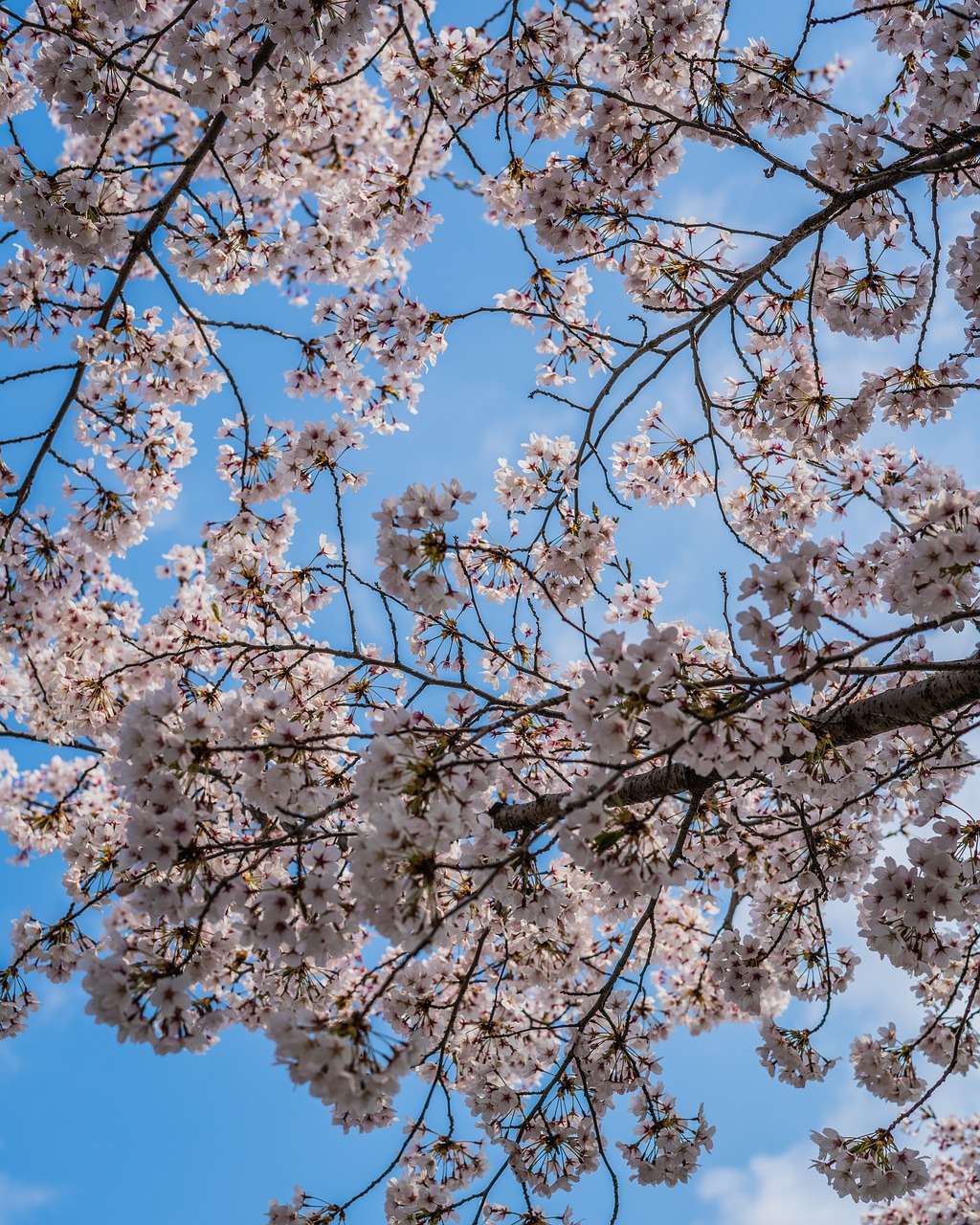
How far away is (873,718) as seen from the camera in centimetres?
344

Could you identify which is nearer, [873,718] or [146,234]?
[873,718]

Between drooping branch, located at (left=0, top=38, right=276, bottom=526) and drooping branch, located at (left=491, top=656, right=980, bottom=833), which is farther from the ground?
drooping branch, located at (left=0, top=38, right=276, bottom=526)

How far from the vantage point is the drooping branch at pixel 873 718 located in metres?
3.20

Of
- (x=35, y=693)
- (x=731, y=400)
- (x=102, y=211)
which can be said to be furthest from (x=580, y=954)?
(x=102, y=211)

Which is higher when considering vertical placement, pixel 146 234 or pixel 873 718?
pixel 146 234

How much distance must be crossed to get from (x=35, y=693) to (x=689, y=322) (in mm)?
6904

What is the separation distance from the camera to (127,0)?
4.48 m

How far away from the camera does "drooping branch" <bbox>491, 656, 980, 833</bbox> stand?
126 inches

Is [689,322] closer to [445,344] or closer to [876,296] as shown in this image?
[876,296]

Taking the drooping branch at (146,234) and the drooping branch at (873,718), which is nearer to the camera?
the drooping branch at (873,718)

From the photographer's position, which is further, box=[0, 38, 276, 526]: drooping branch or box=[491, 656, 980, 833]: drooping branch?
box=[0, 38, 276, 526]: drooping branch

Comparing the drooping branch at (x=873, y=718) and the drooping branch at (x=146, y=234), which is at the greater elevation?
the drooping branch at (x=146, y=234)

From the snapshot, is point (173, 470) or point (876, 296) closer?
point (876, 296)

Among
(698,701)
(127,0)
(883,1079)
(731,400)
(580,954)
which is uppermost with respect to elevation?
(127,0)
